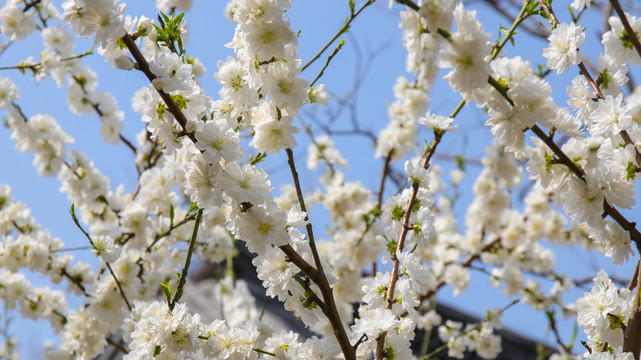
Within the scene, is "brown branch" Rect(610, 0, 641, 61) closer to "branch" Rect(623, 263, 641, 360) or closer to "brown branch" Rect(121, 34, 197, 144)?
"branch" Rect(623, 263, 641, 360)

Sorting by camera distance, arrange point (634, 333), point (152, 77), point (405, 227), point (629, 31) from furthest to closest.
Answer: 1. point (405, 227)
2. point (629, 31)
3. point (634, 333)
4. point (152, 77)

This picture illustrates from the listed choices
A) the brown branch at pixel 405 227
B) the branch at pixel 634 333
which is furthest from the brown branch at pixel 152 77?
the branch at pixel 634 333

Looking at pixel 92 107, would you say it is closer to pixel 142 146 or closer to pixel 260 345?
pixel 142 146

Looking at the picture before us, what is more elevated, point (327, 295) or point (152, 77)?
point (152, 77)

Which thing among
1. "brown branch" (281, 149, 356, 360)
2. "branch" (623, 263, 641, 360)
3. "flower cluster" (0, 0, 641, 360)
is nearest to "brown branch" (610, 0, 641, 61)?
"flower cluster" (0, 0, 641, 360)

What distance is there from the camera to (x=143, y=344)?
1.35 meters

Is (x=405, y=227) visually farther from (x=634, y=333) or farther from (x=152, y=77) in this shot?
(x=152, y=77)

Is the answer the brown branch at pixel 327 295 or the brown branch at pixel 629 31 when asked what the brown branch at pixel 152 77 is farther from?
the brown branch at pixel 629 31

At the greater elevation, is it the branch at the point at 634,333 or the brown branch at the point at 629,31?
the brown branch at the point at 629,31

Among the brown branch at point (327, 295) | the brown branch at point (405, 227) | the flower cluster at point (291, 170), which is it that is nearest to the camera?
the flower cluster at point (291, 170)

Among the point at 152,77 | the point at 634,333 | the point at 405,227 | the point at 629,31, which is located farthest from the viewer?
the point at 405,227

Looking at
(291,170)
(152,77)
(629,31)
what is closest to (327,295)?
(291,170)

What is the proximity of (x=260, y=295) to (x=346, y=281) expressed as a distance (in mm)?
3128

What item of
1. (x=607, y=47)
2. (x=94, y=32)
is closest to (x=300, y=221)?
(x=94, y=32)
